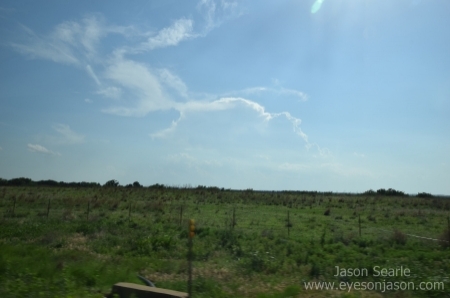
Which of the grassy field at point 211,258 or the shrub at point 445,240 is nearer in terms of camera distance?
the grassy field at point 211,258

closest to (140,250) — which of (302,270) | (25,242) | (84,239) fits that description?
(84,239)

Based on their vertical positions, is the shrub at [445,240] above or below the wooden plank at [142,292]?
above

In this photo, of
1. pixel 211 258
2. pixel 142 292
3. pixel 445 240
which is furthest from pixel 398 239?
pixel 142 292

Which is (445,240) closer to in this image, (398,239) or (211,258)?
(398,239)

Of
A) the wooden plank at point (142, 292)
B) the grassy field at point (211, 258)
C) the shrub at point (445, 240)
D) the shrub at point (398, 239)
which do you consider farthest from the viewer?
the shrub at point (398, 239)

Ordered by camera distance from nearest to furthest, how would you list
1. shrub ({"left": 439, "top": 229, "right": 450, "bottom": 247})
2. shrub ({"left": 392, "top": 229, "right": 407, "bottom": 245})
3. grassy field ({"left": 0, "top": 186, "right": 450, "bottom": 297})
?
grassy field ({"left": 0, "top": 186, "right": 450, "bottom": 297})
shrub ({"left": 439, "top": 229, "right": 450, "bottom": 247})
shrub ({"left": 392, "top": 229, "right": 407, "bottom": 245})

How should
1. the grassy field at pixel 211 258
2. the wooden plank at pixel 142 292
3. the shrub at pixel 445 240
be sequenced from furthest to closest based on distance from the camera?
the shrub at pixel 445 240 < the grassy field at pixel 211 258 < the wooden plank at pixel 142 292

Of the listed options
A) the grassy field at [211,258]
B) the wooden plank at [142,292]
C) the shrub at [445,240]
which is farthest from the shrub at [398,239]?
the wooden plank at [142,292]

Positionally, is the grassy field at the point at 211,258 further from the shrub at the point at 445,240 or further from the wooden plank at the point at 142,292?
the wooden plank at the point at 142,292

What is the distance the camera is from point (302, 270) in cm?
1388

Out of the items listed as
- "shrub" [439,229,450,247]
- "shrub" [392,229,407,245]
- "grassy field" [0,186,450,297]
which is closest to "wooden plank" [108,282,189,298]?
"grassy field" [0,186,450,297]

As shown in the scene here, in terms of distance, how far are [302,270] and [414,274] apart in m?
3.65

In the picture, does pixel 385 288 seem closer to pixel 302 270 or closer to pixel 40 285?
pixel 302 270

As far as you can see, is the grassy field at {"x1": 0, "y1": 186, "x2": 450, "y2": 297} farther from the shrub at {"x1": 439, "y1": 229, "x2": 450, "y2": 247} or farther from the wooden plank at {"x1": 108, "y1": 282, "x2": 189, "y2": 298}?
the wooden plank at {"x1": 108, "y1": 282, "x2": 189, "y2": 298}
